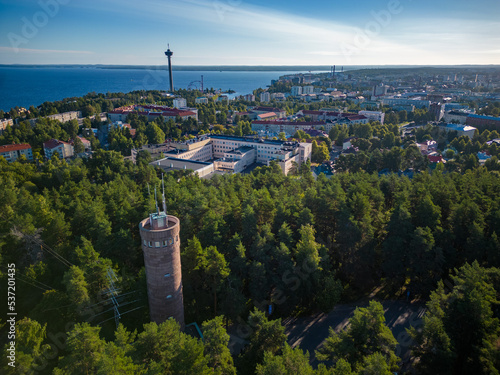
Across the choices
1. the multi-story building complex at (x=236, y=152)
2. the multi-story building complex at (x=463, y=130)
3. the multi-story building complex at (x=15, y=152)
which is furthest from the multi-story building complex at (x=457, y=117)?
the multi-story building complex at (x=15, y=152)

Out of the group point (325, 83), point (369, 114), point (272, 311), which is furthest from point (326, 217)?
point (325, 83)

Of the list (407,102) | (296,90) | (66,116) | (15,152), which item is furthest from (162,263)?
(296,90)

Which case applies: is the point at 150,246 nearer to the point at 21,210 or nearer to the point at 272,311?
the point at 272,311

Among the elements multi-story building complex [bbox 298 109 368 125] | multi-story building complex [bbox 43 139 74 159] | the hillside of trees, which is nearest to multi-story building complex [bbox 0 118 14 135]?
multi-story building complex [bbox 43 139 74 159]

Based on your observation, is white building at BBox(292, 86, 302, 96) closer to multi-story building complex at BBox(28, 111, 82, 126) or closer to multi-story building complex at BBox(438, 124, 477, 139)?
multi-story building complex at BBox(438, 124, 477, 139)

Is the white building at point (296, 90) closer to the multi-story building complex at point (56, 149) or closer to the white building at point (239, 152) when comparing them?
the white building at point (239, 152)

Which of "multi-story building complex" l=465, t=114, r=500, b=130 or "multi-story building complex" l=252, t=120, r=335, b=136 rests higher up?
"multi-story building complex" l=465, t=114, r=500, b=130

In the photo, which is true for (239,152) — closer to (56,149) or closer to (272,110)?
(56,149)
